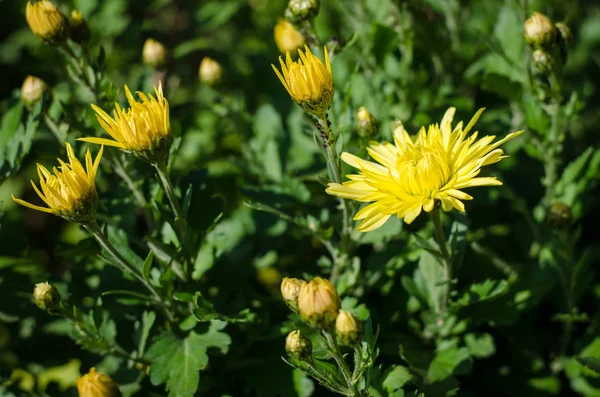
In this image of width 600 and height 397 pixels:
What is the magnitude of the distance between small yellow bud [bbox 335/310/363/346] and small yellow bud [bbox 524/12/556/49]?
1159 millimetres

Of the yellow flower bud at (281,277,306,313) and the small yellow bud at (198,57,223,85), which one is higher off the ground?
the small yellow bud at (198,57,223,85)

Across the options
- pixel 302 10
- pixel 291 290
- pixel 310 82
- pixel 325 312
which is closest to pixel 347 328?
pixel 325 312

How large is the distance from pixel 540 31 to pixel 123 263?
4.93 ft

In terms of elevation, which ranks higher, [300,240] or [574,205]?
[574,205]

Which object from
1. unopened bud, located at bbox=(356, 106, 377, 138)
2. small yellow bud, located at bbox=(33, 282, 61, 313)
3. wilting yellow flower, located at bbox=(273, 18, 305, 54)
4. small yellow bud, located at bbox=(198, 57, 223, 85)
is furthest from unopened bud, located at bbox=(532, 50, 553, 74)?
small yellow bud, located at bbox=(33, 282, 61, 313)

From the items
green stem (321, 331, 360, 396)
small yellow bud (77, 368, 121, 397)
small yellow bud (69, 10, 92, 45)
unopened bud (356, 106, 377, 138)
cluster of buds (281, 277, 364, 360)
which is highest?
small yellow bud (69, 10, 92, 45)

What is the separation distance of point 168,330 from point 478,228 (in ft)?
4.60

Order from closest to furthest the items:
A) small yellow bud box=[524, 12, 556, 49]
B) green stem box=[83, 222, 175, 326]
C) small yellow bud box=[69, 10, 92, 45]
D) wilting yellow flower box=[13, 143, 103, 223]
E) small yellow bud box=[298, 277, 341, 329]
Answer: small yellow bud box=[298, 277, 341, 329]
wilting yellow flower box=[13, 143, 103, 223]
green stem box=[83, 222, 175, 326]
small yellow bud box=[524, 12, 556, 49]
small yellow bud box=[69, 10, 92, 45]

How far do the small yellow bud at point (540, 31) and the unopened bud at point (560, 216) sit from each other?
0.54 meters

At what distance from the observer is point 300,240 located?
9.66ft

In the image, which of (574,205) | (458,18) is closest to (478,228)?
(574,205)

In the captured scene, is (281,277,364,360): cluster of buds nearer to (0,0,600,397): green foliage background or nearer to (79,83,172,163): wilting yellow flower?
(0,0,600,397): green foliage background

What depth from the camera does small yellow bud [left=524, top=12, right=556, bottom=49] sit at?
2.16 meters

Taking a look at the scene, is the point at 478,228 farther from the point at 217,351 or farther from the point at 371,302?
the point at 217,351
